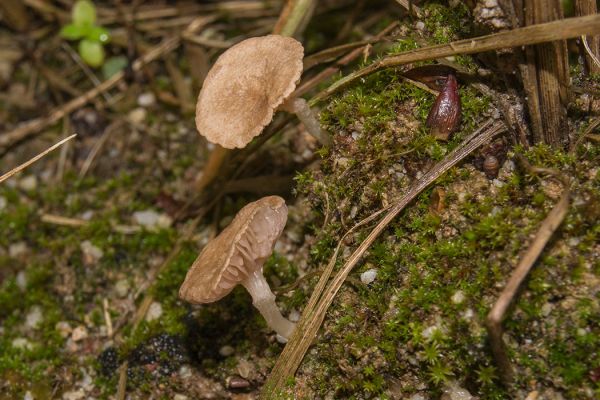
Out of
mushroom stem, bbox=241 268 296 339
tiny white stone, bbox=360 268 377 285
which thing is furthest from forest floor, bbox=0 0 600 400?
mushroom stem, bbox=241 268 296 339

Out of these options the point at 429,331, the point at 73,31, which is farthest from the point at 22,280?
the point at 429,331

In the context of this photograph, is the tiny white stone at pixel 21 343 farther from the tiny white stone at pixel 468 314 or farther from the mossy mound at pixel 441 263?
the tiny white stone at pixel 468 314

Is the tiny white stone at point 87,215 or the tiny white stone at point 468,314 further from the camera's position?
the tiny white stone at point 87,215

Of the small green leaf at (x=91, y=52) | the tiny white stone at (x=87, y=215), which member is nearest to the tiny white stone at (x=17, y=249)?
the tiny white stone at (x=87, y=215)

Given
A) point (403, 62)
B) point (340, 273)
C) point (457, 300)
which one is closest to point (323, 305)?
point (340, 273)

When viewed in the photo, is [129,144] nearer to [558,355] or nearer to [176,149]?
[176,149]

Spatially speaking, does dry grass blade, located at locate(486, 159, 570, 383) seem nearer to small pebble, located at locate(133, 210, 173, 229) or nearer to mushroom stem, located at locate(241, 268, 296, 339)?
mushroom stem, located at locate(241, 268, 296, 339)
